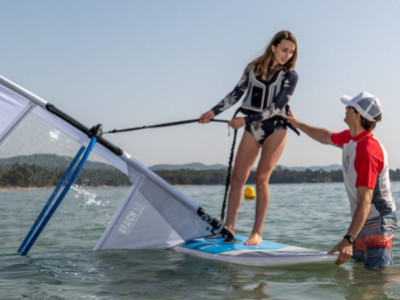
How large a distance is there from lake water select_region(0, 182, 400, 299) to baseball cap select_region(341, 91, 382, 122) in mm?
1372

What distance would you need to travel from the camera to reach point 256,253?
525cm

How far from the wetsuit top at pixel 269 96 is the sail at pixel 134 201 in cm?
104

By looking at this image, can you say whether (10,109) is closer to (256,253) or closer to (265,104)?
(265,104)

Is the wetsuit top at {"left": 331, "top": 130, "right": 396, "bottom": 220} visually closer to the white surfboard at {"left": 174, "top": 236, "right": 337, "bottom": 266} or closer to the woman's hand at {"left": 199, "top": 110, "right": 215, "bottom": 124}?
the white surfboard at {"left": 174, "top": 236, "right": 337, "bottom": 266}

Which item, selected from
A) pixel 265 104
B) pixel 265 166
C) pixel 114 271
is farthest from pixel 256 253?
pixel 265 104

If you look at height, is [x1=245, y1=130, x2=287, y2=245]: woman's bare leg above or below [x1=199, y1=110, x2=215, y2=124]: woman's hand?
below

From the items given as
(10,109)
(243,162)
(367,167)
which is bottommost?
(243,162)

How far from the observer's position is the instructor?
412 centimetres

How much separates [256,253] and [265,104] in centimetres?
153

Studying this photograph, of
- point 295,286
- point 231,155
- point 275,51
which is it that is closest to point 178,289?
point 295,286

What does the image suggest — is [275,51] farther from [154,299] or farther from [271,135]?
[154,299]

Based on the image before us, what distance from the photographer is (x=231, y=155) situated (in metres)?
5.95

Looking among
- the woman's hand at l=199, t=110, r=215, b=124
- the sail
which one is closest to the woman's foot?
the sail

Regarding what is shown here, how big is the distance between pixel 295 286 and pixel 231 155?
197cm
